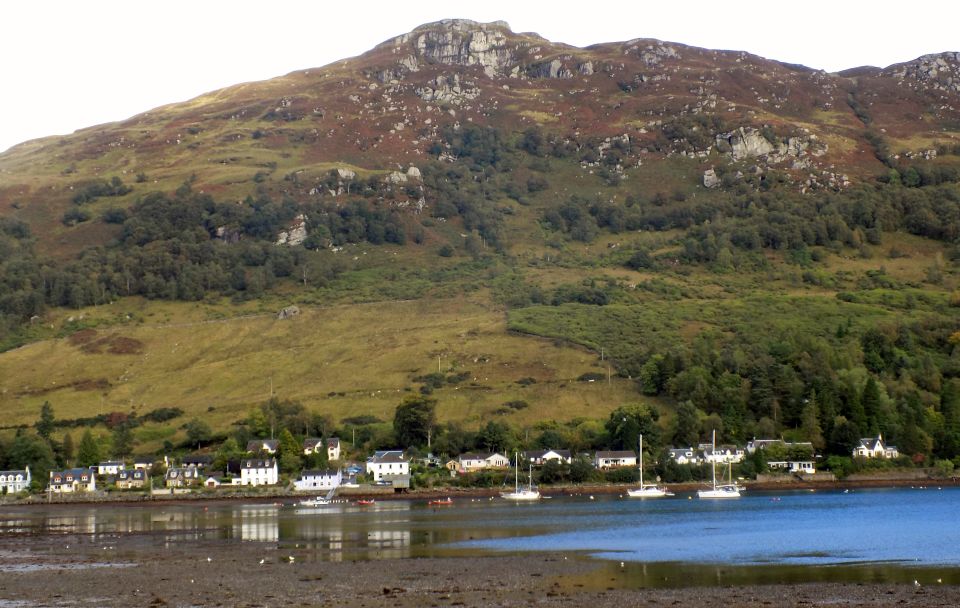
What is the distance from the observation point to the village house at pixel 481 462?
124438 millimetres

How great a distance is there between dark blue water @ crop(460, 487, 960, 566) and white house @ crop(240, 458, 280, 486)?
34.8 m

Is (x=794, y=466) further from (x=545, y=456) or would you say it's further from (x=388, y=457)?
(x=388, y=457)

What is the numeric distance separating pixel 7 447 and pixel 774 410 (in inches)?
3523

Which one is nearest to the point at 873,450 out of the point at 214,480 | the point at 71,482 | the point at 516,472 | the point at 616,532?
the point at 516,472

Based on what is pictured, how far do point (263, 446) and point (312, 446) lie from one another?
569 cm

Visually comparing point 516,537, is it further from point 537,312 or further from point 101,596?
point 537,312

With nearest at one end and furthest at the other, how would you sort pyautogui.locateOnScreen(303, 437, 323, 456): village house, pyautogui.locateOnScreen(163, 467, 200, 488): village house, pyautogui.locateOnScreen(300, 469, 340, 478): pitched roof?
1. pyautogui.locateOnScreen(300, 469, 340, 478): pitched roof
2. pyautogui.locateOnScreen(163, 467, 200, 488): village house
3. pyautogui.locateOnScreen(303, 437, 323, 456): village house

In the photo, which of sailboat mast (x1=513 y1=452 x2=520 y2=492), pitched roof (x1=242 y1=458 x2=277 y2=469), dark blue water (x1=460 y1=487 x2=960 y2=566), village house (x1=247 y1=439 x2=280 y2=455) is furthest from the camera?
village house (x1=247 y1=439 x2=280 y2=455)

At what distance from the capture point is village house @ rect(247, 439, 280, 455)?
128875mm

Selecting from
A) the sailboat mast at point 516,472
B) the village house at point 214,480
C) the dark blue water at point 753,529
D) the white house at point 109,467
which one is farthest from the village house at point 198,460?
the dark blue water at point 753,529

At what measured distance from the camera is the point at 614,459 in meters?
123

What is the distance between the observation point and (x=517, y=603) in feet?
138

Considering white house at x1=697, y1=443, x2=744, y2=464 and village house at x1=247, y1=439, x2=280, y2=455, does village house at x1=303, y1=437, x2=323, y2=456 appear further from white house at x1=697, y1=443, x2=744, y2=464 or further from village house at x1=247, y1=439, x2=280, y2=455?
white house at x1=697, y1=443, x2=744, y2=464

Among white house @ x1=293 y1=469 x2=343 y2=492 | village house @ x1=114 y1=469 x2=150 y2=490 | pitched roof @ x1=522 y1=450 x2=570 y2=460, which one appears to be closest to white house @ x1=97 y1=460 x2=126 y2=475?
village house @ x1=114 y1=469 x2=150 y2=490
